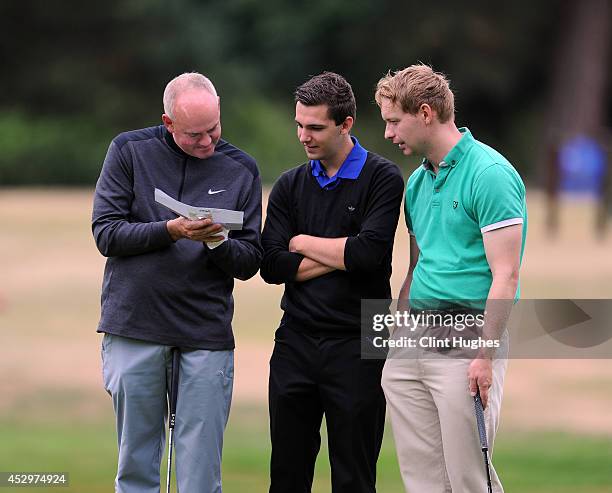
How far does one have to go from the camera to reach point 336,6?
40344 millimetres

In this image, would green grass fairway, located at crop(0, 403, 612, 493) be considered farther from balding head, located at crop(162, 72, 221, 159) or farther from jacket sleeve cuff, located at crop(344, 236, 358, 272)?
balding head, located at crop(162, 72, 221, 159)

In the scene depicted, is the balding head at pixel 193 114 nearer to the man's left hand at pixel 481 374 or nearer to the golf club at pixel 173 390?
the golf club at pixel 173 390

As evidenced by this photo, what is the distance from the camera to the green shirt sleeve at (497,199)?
446cm

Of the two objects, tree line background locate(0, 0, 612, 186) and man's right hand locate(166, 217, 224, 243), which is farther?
tree line background locate(0, 0, 612, 186)

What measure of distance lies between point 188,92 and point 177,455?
138cm

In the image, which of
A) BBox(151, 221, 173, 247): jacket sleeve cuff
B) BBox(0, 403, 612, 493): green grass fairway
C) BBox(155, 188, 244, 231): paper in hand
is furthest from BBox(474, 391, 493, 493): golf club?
BBox(0, 403, 612, 493): green grass fairway

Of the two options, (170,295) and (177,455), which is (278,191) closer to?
(170,295)

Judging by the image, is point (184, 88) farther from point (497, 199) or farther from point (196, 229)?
point (497, 199)

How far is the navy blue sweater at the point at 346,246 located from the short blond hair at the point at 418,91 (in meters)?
0.36

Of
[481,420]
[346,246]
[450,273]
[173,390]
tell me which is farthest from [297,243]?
[481,420]

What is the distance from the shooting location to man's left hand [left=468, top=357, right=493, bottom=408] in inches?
178

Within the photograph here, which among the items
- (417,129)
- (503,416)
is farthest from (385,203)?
(503,416)

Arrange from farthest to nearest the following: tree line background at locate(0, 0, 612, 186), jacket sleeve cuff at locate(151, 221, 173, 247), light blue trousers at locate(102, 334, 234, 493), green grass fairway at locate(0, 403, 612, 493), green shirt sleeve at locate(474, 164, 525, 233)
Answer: tree line background at locate(0, 0, 612, 186) < green grass fairway at locate(0, 403, 612, 493) < light blue trousers at locate(102, 334, 234, 493) < jacket sleeve cuff at locate(151, 221, 173, 247) < green shirt sleeve at locate(474, 164, 525, 233)

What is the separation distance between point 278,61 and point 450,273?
121ft
